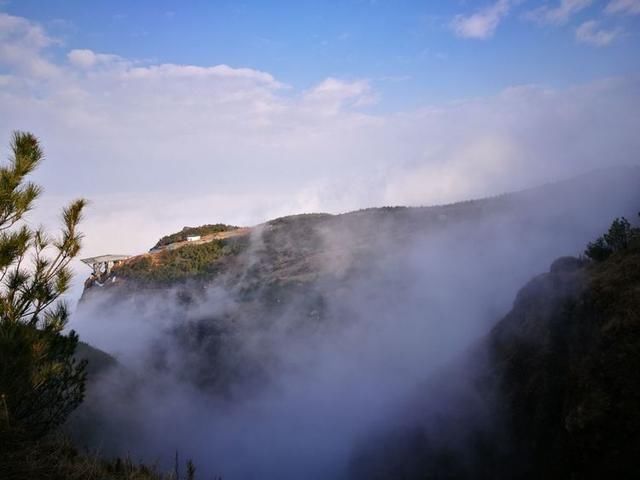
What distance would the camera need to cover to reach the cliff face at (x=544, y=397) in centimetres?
888

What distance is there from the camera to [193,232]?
218ft

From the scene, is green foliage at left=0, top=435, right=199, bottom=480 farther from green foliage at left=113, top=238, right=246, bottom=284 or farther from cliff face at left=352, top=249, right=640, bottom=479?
green foliage at left=113, top=238, right=246, bottom=284

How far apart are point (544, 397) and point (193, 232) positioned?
6040 cm

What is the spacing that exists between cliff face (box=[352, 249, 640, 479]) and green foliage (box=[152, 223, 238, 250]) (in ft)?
166

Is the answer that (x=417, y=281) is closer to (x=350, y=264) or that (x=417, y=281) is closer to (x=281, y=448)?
(x=350, y=264)

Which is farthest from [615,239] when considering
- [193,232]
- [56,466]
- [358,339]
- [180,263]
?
[193,232]

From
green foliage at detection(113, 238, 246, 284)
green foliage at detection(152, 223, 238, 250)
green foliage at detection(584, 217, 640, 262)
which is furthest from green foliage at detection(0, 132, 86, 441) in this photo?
green foliage at detection(152, 223, 238, 250)

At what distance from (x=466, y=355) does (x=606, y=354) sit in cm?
773

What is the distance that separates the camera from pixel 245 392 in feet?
97.7

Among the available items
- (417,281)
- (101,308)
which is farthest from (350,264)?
(101,308)

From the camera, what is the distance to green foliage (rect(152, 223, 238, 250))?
6438 centimetres

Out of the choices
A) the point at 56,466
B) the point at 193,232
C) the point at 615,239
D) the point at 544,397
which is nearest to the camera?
the point at 56,466

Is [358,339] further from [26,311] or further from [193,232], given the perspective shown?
[193,232]

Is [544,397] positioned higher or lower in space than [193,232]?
lower
